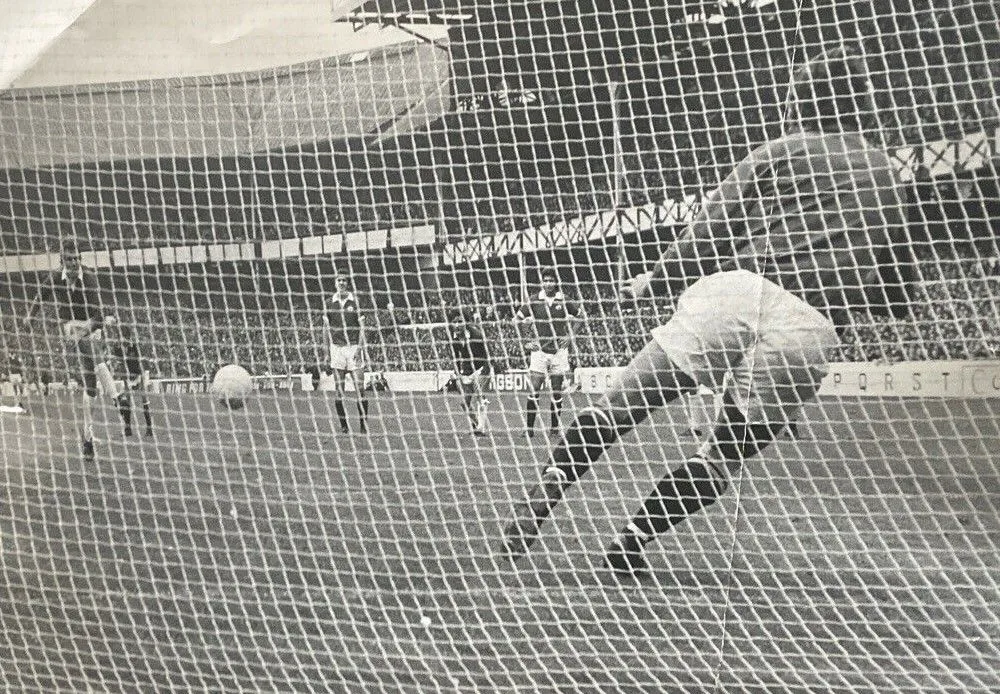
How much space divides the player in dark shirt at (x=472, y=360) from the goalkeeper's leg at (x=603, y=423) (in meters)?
1.19

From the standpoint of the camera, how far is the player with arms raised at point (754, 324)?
1.78m

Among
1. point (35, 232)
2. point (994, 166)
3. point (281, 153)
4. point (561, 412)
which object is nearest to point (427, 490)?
point (561, 412)

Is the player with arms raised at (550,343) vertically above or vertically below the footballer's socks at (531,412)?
above

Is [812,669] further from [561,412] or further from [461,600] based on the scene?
[561,412]

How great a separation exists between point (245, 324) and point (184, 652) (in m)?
2.48

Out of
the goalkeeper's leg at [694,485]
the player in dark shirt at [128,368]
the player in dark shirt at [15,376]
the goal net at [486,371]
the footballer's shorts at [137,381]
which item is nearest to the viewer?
the goal net at [486,371]

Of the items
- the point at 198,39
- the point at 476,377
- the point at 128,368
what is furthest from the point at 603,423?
the point at 128,368

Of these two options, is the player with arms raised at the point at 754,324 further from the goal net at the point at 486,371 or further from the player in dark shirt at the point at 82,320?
the player in dark shirt at the point at 82,320

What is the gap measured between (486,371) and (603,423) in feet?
4.91

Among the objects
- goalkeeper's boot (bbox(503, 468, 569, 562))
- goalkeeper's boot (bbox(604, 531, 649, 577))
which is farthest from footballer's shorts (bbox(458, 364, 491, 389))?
goalkeeper's boot (bbox(604, 531, 649, 577))

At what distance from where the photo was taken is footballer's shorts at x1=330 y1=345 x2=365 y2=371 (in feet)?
10.9

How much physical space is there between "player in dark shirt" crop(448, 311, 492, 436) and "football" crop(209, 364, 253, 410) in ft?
2.78

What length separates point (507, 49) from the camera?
237cm

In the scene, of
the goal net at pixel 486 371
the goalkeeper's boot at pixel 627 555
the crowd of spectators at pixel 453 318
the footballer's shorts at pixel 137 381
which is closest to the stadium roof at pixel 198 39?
the goal net at pixel 486 371
